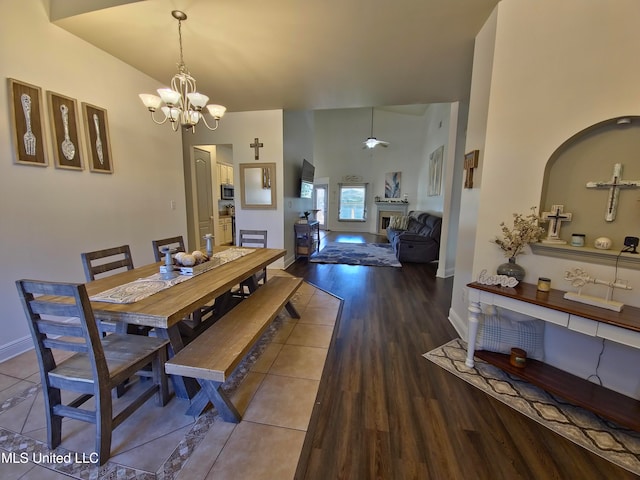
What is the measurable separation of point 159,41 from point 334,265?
3962 mm

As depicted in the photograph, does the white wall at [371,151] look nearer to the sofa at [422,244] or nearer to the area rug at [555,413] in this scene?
the sofa at [422,244]

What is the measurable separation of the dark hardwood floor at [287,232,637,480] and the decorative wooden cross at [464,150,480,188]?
4.76ft

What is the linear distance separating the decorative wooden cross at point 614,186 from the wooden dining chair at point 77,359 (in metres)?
2.84

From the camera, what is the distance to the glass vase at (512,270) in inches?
75.6

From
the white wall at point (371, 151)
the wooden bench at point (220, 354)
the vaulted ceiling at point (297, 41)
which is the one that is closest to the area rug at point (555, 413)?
the wooden bench at point (220, 354)

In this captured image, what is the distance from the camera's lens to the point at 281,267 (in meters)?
4.81

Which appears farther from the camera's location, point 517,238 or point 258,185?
point 258,185

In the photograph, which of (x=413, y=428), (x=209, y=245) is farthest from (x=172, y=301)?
(x=413, y=428)

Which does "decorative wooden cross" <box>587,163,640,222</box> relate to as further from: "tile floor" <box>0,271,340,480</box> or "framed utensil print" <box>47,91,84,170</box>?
"framed utensil print" <box>47,91,84,170</box>

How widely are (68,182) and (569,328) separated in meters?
3.95

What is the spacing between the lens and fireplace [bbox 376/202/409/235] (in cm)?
945

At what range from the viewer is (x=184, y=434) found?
142cm

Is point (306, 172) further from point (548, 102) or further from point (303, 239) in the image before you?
point (548, 102)

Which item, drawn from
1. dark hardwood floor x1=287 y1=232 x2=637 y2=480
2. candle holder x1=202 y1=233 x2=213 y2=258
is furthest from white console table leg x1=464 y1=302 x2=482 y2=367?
candle holder x1=202 y1=233 x2=213 y2=258
